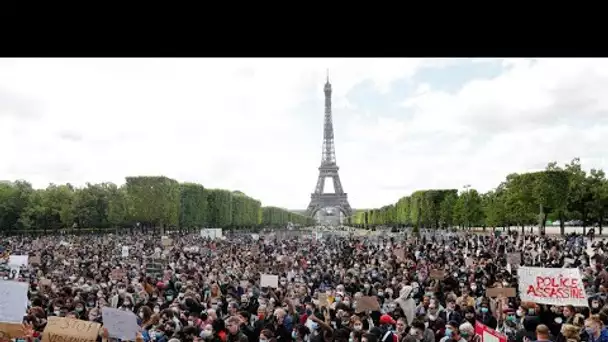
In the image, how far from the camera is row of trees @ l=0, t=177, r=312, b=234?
68688 millimetres

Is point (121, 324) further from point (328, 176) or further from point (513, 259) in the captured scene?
point (328, 176)

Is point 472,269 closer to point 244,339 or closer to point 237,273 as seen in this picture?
point 237,273

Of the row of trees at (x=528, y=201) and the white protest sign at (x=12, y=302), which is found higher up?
the row of trees at (x=528, y=201)

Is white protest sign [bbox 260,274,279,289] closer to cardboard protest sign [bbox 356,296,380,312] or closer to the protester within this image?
the protester

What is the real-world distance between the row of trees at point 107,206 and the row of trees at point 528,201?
30.7 meters

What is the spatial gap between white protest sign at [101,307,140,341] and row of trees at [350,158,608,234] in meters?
49.6

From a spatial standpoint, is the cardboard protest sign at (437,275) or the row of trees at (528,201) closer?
the cardboard protest sign at (437,275)

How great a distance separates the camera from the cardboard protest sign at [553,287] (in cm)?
1050

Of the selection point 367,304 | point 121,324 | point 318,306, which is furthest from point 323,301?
point 121,324

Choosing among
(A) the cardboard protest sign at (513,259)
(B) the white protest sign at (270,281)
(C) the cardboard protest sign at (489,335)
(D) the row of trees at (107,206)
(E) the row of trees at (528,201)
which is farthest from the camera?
(D) the row of trees at (107,206)

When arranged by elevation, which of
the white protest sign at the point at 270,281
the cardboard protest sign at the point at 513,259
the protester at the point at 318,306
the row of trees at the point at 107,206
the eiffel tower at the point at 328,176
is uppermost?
the eiffel tower at the point at 328,176

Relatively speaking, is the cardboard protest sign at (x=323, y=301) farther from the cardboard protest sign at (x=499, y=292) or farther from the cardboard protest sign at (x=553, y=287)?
the cardboard protest sign at (x=553, y=287)

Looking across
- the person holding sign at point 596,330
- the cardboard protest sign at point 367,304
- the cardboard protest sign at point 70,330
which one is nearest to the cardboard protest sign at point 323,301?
the cardboard protest sign at point 367,304
